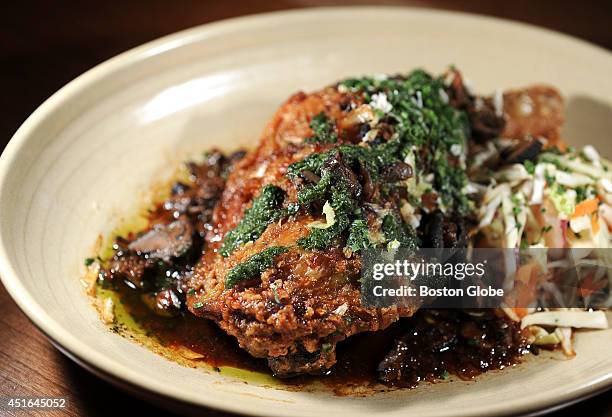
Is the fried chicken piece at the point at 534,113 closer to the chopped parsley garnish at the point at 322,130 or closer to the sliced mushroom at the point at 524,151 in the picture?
the sliced mushroom at the point at 524,151

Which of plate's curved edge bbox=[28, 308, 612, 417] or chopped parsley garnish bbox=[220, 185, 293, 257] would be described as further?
chopped parsley garnish bbox=[220, 185, 293, 257]

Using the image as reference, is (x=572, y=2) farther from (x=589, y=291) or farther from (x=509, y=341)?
(x=509, y=341)

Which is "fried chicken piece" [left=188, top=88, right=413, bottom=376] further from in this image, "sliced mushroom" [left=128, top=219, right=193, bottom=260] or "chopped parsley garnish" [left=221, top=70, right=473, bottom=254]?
"sliced mushroom" [left=128, top=219, right=193, bottom=260]

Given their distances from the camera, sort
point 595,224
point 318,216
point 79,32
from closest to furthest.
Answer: point 318,216 → point 595,224 → point 79,32

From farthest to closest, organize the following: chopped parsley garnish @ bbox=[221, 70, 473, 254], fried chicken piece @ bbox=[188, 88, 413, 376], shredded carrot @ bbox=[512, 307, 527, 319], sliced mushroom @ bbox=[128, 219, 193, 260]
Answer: sliced mushroom @ bbox=[128, 219, 193, 260], shredded carrot @ bbox=[512, 307, 527, 319], chopped parsley garnish @ bbox=[221, 70, 473, 254], fried chicken piece @ bbox=[188, 88, 413, 376]

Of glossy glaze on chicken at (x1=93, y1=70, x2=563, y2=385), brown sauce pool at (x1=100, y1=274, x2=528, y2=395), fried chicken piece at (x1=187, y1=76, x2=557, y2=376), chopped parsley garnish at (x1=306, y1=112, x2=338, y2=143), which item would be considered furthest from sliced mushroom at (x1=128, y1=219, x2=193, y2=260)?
chopped parsley garnish at (x1=306, y1=112, x2=338, y2=143)

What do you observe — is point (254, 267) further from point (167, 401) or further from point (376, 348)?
point (376, 348)

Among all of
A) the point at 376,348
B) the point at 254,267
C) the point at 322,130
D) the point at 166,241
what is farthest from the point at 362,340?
the point at 166,241
